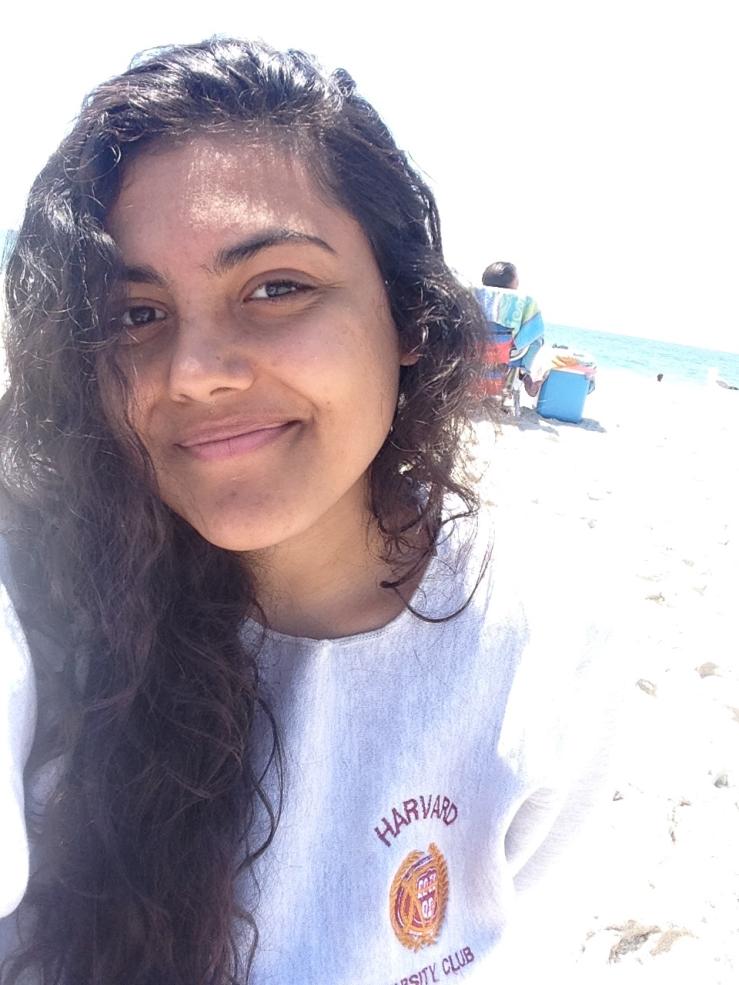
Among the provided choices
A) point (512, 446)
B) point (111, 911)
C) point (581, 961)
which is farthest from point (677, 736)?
point (512, 446)

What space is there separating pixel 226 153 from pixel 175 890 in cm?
98

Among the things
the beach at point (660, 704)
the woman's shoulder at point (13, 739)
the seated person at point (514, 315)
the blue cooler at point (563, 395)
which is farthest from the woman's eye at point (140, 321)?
the blue cooler at point (563, 395)

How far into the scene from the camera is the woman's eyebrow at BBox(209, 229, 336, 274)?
3.23ft

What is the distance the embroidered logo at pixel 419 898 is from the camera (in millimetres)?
1047

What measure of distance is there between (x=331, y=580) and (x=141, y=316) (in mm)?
522

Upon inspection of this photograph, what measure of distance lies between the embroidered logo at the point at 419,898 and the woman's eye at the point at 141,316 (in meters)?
0.85

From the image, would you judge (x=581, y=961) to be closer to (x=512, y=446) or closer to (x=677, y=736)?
(x=677, y=736)

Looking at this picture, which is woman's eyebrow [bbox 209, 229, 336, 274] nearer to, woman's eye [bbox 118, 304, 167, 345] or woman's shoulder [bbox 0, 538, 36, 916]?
woman's eye [bbox 118, 304, 167, 345]

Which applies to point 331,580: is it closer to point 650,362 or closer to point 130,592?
point 130,592

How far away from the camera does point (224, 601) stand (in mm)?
1125

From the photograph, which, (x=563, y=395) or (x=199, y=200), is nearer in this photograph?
(x=199, y=200)

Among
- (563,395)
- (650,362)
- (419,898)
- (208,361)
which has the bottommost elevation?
(650,362)

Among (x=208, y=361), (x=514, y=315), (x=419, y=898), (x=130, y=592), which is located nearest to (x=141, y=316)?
(x=208, y=361)

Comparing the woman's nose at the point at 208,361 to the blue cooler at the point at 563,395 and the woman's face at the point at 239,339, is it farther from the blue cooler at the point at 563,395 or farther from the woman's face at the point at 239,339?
the blue cooler at the point at 563,395
